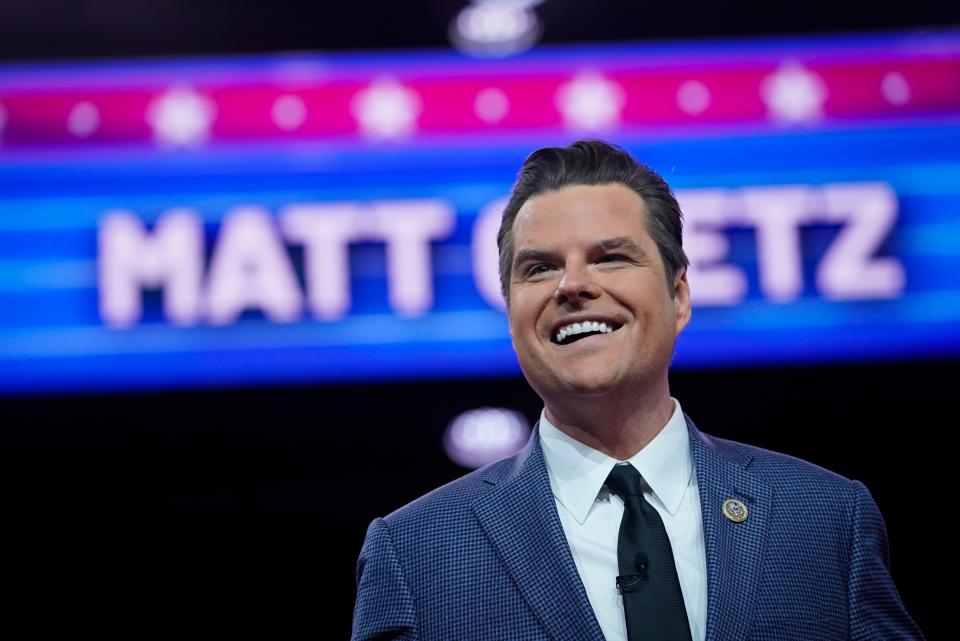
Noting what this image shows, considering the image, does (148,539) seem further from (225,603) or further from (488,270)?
(488,270)

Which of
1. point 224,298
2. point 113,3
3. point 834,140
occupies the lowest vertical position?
point 224,298

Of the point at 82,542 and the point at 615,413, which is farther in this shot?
the point at 82,542

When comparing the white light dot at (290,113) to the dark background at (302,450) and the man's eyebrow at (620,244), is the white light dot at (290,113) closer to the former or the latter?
the dark background at (302,450)

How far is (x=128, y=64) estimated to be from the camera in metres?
3.78

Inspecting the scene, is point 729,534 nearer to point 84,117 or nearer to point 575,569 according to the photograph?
point 575,569

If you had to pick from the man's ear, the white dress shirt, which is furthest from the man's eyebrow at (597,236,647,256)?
the white dress shirt

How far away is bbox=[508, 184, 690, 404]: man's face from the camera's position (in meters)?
1.59

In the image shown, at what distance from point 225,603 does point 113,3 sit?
205 centimetres

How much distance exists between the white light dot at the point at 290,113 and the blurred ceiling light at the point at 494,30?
56 cm

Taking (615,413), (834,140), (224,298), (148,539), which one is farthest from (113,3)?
Result: (615,413)

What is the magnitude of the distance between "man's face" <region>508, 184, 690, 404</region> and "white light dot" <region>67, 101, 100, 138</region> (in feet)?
8.25

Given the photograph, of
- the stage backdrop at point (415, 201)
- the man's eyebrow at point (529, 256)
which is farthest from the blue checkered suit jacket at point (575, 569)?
the stage backdrop at point (415, 201)

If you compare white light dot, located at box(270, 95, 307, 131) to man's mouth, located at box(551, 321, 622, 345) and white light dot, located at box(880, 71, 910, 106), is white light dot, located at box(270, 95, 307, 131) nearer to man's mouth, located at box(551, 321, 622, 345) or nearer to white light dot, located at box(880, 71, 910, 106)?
white light dot, located at box(880, 71, 910, 106)

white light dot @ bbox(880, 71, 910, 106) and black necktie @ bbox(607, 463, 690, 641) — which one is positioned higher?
white light dot @ bbox(880, 71, 910, 106)
